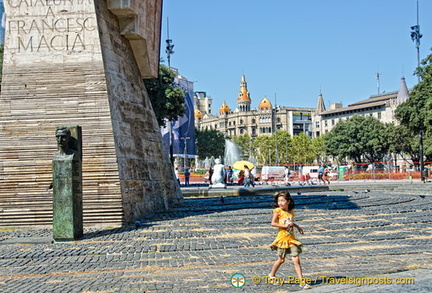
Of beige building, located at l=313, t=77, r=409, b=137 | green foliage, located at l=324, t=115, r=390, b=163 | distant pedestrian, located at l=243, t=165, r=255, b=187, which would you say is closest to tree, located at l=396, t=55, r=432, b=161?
distant pedestrian, located at l=243, t=165, r=255, b=187

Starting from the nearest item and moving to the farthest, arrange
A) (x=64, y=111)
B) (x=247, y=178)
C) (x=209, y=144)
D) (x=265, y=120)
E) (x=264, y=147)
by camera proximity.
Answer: (x=64, y=111)
(x=247, y=178)
(x=209, y=144)
(x=264, y=147)
(x=265, y=120)

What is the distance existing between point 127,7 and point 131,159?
4.15m

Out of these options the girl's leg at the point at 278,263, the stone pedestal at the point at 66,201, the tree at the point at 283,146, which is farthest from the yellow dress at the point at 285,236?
the tree at the point at 283,146

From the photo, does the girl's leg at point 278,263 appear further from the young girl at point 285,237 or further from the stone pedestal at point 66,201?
the stone pedestal at point 66,201

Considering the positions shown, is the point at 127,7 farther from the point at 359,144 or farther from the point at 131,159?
the point at 359,144

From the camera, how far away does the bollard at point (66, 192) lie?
10148 millimetres

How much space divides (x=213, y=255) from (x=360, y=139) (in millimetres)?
68141

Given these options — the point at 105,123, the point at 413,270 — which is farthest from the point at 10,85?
the point at 413,270

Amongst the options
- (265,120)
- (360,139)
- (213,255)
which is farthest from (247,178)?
(265,120)

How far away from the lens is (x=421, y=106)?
37.8 m

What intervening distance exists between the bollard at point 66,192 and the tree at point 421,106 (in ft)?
92.6

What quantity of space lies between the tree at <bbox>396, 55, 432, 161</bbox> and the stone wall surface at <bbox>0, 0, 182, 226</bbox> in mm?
25702

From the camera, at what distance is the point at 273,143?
362ft

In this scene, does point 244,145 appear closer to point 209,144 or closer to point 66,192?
point 209,144
